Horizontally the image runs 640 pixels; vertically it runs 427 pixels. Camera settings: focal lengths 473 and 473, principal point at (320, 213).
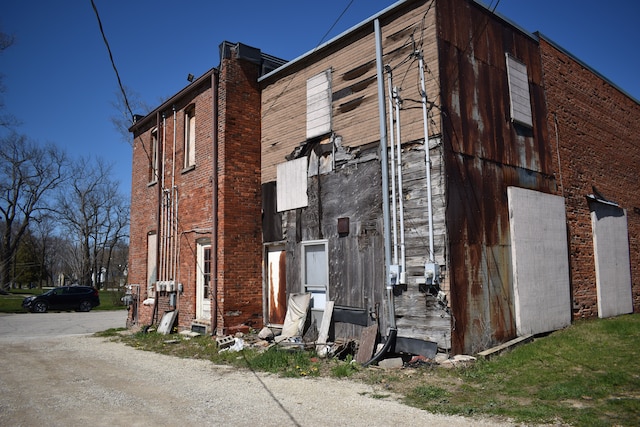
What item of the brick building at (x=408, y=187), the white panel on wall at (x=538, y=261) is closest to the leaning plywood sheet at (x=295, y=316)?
the brick building at (x=408, y=187)

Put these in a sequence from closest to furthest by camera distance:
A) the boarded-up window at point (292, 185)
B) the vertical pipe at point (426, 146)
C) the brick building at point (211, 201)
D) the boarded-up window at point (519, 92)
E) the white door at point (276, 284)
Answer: the vertical pipe at point (426, 146), the boarded-up window at point (519, 92), the boarded-up window at point (292, 185), the white door at point (276, 284), the brick building at point (211, 201)

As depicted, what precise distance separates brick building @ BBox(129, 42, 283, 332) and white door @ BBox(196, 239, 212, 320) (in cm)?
3

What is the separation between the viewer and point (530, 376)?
23.5 ft

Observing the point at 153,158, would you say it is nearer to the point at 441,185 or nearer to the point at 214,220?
the point at 214,220

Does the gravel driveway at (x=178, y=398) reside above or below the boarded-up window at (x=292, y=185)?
below

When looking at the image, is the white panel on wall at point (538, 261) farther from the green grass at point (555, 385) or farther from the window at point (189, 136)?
the window at point (189, 136)

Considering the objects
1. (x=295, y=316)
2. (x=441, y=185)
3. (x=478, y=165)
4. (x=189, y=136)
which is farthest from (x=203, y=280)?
(x=478, y=165)

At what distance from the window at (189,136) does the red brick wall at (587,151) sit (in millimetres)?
9708

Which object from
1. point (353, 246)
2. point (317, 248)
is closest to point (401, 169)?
point (353, 246)

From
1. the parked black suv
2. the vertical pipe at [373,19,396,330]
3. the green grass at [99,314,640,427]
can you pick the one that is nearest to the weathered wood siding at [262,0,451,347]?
the vertical pipe at [373,19,396,330]

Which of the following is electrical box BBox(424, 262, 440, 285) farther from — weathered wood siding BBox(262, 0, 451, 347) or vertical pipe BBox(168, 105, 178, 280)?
vertical pipe BBox(168, 105, 178, 280)

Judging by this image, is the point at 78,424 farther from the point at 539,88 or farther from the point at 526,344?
the point at 539,88

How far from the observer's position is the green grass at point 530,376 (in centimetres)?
558

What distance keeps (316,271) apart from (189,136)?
630 cm
